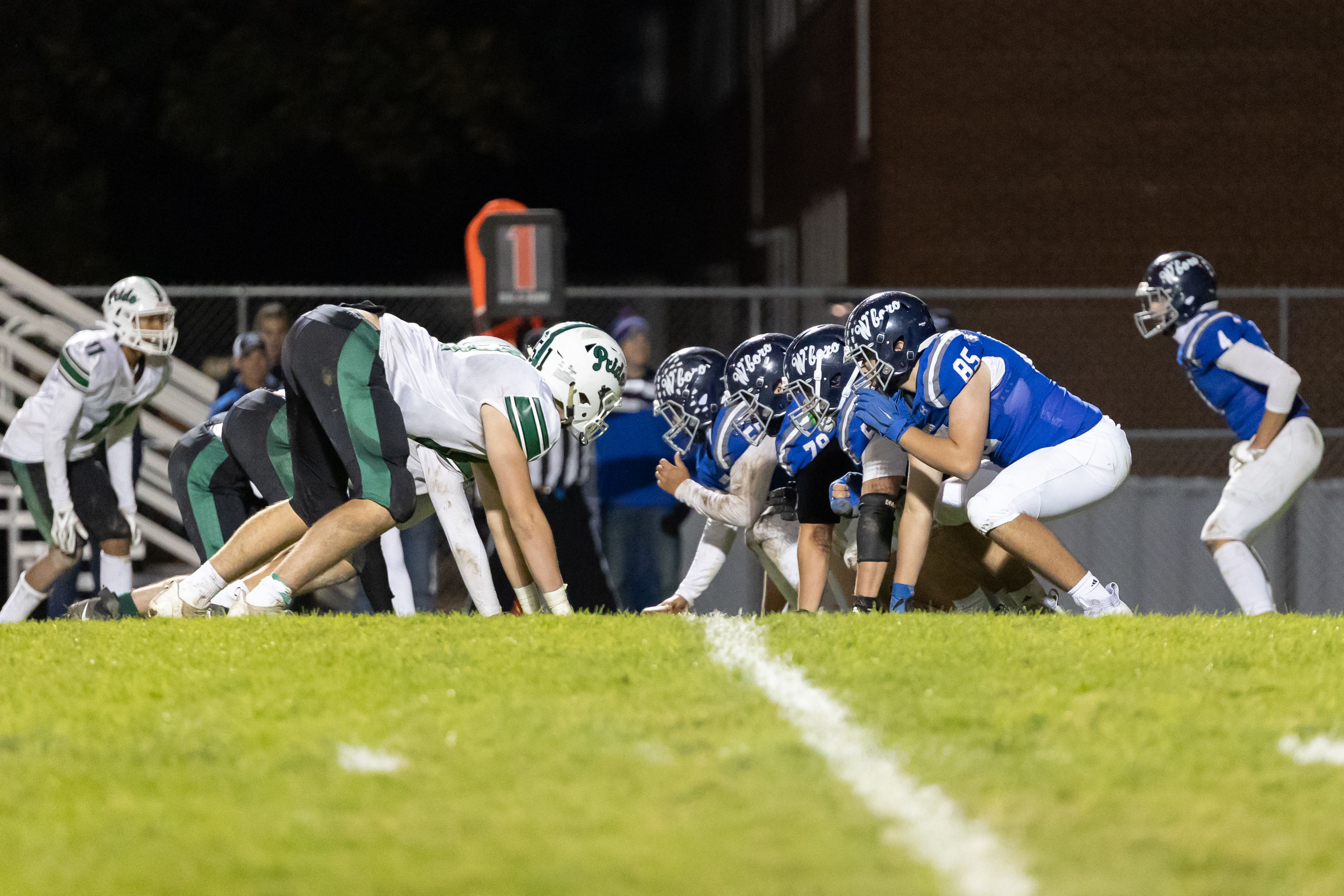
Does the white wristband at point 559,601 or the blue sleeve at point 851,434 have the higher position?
the blue sleeve at point 851,434

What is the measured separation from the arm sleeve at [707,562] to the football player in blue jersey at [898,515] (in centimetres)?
88

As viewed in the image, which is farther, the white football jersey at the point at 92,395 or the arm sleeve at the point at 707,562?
the white football jersey at the point at 92,395

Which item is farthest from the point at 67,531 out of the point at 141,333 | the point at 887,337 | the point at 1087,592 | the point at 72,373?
the point at 1087,592

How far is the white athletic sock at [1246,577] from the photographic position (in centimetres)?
798

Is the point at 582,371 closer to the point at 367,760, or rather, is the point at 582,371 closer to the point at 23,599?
the point at 367,760

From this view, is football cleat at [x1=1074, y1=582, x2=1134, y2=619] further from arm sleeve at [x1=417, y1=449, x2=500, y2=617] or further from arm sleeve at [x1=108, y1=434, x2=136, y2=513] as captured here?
arm sleeve at [x1=108, y1=434, x2=136, y2=513]

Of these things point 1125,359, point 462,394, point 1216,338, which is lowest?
point 1125,359

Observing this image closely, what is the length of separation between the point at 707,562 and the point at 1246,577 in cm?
258

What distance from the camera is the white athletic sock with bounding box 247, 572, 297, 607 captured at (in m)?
6.41

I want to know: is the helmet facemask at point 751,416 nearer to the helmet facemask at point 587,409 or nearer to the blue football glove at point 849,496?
the blue football glove at point 849,496

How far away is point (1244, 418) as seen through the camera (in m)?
8.21

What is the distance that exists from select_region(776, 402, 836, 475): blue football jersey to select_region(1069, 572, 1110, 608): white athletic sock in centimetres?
136

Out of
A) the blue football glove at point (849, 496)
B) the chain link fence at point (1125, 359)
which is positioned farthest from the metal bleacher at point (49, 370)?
the blue football glove at point (849, 496)

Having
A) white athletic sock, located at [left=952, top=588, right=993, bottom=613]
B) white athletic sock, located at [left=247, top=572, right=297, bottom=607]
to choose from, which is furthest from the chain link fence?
white athletic sock, located at [left=247, top=572, right=297, bottom=607]
